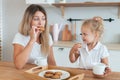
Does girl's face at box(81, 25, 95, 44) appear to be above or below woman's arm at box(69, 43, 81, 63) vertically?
above

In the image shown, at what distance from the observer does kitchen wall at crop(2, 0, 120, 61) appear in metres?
3.10

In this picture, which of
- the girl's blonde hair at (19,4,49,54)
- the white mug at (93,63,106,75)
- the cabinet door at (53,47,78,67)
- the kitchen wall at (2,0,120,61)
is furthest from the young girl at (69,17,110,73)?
the kitchen wall at (2,0,120,61)

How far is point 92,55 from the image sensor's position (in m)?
1.80

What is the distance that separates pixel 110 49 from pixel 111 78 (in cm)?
130

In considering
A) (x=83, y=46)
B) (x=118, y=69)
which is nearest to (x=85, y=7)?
(x=118, y=69)

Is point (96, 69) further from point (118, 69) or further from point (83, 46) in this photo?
point (118, 69)

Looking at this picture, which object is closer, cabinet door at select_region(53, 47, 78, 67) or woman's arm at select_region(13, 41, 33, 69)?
woman's arm at select_region(13, 41, 33, 69)

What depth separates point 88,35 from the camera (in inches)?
69.4

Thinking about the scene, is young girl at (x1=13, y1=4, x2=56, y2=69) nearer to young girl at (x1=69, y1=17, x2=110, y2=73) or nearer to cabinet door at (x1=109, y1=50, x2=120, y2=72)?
young girl at (x1=69, y1=17, x2=110, y2=73)

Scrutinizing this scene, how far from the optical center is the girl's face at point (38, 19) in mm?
1853

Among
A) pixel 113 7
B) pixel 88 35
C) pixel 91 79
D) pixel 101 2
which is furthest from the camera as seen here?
pixel 113 7

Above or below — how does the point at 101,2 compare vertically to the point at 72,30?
above

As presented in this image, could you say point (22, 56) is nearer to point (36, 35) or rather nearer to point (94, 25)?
point (36, 35)

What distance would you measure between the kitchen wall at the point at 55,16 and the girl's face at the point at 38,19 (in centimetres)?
142
